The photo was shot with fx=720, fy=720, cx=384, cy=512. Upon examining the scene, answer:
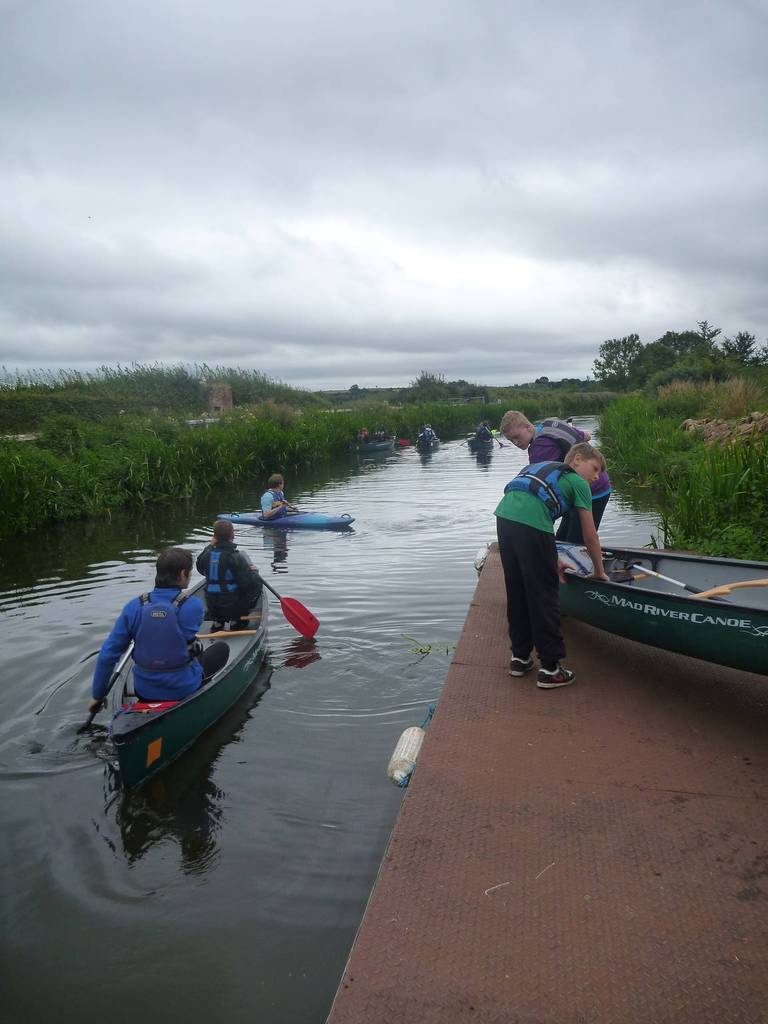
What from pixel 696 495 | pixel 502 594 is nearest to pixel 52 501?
pixel 502 594

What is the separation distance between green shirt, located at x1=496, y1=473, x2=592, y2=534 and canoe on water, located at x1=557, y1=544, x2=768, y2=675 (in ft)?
2.33

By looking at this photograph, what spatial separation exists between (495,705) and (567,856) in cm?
157

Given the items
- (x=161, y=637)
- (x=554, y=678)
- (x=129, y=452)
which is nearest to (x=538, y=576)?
(x=554, y=678)

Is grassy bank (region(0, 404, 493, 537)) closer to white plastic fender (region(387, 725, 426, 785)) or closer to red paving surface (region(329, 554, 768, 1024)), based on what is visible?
white plastic fender (region(387, 725, 426, 785))

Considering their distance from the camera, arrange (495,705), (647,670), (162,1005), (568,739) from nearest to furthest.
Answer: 1. (162,1005)
2. (568,739)
3. (495,705)
4. (647,670)

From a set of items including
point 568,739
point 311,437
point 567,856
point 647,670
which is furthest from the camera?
point 311,437

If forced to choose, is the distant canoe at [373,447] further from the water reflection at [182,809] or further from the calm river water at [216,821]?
the water reflection at [182,809]

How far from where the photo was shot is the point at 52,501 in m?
15.6

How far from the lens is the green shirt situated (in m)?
4.60

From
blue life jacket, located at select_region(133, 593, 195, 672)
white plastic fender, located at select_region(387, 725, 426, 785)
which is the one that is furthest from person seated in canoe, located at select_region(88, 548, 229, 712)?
white plastic fender, located at select_region(387, 725, 426, 785)

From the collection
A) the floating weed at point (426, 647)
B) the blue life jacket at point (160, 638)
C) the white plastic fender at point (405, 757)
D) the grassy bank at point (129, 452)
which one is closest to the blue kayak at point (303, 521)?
the grassy bank at point (129, 452)

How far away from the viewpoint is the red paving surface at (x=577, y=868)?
7.42ft

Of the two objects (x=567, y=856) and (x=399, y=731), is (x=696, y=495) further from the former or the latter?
(x=567, y=856)

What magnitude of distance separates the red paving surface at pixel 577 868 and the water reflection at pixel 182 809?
153cm
